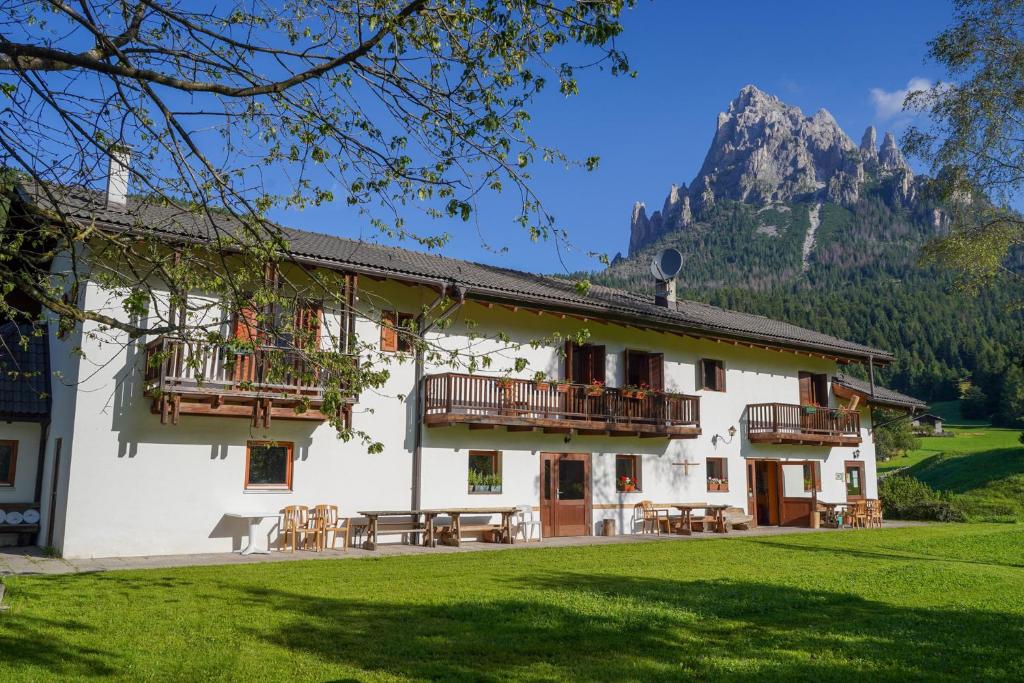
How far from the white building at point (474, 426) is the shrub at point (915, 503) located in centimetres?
169

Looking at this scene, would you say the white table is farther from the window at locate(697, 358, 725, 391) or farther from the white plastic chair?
the window at locate(697, 358, 725, 391)

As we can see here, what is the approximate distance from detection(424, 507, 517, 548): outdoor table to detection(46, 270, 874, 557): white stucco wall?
736mm

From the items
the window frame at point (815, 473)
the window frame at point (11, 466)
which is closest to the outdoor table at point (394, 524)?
the window frame at point (11, 466)

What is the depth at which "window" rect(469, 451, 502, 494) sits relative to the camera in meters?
17.6

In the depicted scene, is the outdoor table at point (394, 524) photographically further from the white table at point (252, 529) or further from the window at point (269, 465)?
the white table at point (252, 529)

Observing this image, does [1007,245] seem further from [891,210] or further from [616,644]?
[891,210]

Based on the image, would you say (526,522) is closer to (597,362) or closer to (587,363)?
(587,363)

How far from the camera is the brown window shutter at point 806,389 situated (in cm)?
2512

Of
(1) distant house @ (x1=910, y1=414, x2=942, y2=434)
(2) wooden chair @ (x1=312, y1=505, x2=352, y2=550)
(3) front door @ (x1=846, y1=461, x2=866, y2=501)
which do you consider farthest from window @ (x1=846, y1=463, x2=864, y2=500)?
(1) distant house @ (x1=910, y1=414, x2=942, y2=434)

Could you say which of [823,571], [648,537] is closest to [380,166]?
[823,571]

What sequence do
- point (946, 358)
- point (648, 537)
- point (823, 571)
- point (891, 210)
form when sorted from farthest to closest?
1. point (891, 210)
2. point (946, 358)
3. point (648, 537)
4. point (823, 571)

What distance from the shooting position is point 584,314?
18.8m

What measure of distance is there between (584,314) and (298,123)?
1337 cm

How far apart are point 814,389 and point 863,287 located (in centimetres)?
9420
